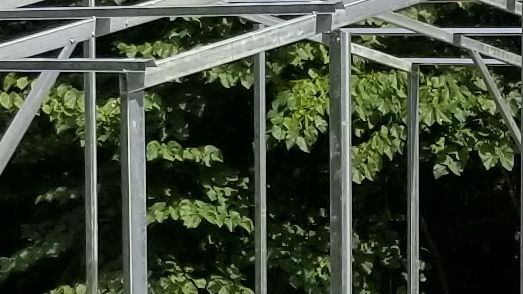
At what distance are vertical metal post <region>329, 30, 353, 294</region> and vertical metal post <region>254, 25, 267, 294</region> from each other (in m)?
1.50

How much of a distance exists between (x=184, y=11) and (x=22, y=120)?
0.56 m

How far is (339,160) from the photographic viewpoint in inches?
132

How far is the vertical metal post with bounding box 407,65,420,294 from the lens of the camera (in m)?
5.72

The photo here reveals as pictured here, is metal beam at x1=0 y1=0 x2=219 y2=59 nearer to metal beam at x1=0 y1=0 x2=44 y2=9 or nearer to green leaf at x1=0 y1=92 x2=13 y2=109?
metal beam at x1=0 y1=0 x2=44 y2=9

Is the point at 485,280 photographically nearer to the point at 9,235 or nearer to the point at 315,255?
the point at 315,255

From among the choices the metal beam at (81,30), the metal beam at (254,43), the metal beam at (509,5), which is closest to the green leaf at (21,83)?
the metal beam at (81,30)

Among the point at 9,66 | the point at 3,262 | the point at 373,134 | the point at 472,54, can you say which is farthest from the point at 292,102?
the point at 9,66

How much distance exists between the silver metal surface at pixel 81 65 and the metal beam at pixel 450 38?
4.83ft

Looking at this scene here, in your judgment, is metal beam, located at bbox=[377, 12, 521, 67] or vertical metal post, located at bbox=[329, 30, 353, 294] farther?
metal beam, located at bbox=[377, 12, 521, 67]

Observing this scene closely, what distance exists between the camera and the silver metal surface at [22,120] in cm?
348

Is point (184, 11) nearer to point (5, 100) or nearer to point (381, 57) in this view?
point (381, 57)

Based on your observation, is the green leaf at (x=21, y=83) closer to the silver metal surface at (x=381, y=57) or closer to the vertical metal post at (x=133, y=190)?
the silver metal surface at (x=381, y=57)

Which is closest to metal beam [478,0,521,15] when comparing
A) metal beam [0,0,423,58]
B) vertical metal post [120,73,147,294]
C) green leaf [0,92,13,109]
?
metal beam [0,0,423,58]

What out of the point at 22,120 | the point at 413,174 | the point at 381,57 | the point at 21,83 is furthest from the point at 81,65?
the point at 21,83
